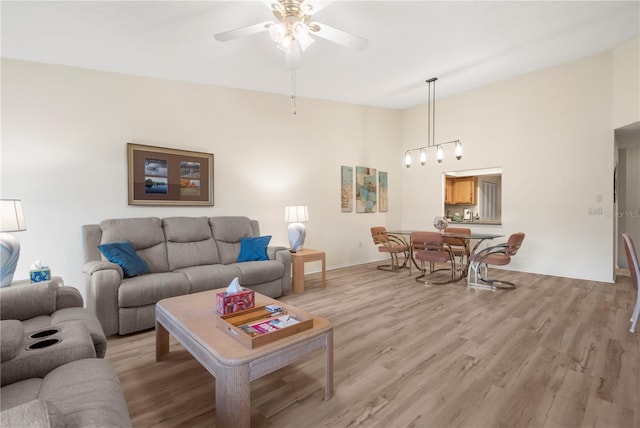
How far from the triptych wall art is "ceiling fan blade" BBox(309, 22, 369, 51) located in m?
3.22

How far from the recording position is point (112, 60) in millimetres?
3275

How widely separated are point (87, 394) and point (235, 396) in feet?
1.94

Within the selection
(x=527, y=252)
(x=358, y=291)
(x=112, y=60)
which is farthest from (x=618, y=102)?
(x=112, y=60)

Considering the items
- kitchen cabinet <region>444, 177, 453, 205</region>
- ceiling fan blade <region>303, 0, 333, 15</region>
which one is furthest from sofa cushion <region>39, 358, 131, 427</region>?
kitchen cabinet <region>444, 177, 453, 205</region>

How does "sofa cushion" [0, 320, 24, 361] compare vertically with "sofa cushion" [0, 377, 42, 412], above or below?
above

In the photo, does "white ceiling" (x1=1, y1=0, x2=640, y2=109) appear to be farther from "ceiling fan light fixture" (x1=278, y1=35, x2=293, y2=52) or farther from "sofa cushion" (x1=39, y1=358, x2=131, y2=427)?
"sofa cushion" (x1=39, y1=358, x2=131, y2=427)

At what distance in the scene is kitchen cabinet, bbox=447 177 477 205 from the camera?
6.44 m

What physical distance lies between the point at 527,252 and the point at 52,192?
6.78m

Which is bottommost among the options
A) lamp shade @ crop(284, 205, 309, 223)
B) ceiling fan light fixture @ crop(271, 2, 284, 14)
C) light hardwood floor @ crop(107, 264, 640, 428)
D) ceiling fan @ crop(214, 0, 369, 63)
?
light hardwood floor @ crop(107, 264, 640, 428)

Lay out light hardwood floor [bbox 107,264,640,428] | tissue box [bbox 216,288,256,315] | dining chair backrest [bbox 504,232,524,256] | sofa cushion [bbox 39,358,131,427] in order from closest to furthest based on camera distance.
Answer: sofa cushion [bbox 39,358,131,427], light hardwood floor [bbox 107,264,640,428], tissue box [bbox 216,288,256,315], dining chair backrest [bbox 504,232,524,256]

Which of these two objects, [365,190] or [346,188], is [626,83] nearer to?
[365,190]

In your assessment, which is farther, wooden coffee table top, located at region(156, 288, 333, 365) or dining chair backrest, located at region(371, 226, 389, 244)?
dining chair backrest, located at region(371, 226, 389, 244)

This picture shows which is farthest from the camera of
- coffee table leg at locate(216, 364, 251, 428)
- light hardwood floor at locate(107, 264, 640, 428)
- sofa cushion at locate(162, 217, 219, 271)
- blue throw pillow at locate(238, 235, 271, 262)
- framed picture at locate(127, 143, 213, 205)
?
blue throw pillow at locate(238, 235, 271, 262)

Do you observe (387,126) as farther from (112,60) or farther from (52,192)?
(52,192)
